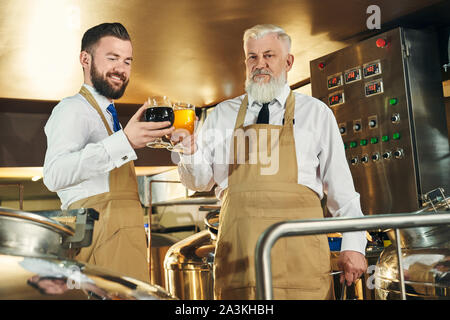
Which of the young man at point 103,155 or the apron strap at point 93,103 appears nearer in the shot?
the young man at point 103,155

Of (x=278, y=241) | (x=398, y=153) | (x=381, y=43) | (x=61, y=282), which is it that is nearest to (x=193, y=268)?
(x=398, y=153)

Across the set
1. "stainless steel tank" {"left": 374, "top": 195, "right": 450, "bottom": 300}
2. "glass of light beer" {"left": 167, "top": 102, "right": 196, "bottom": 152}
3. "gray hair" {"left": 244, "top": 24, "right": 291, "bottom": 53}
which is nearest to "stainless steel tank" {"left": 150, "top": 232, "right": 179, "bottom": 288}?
"stainless steel tank" {"left": 374, "top": 195, "right": 450, "bottom": 300}

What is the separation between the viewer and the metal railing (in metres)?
1.26

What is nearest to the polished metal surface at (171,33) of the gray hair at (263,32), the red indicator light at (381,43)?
the red indicator light at (381,43)

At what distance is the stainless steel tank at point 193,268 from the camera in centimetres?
392

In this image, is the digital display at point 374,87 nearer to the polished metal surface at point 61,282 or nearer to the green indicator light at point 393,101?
the green indicator light at point 393,101

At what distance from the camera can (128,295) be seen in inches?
51.6

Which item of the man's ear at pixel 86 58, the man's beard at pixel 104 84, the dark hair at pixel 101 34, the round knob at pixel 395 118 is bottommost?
the man's beard at pixel 104 84

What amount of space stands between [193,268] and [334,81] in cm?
215

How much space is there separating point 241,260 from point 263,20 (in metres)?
2.59

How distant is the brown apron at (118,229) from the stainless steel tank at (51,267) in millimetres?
594

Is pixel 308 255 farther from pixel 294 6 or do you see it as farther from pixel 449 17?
pixel 449 17

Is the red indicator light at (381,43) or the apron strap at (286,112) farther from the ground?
the red indicator light at (381,43)

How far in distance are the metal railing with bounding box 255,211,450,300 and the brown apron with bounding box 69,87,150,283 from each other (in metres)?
0.92
